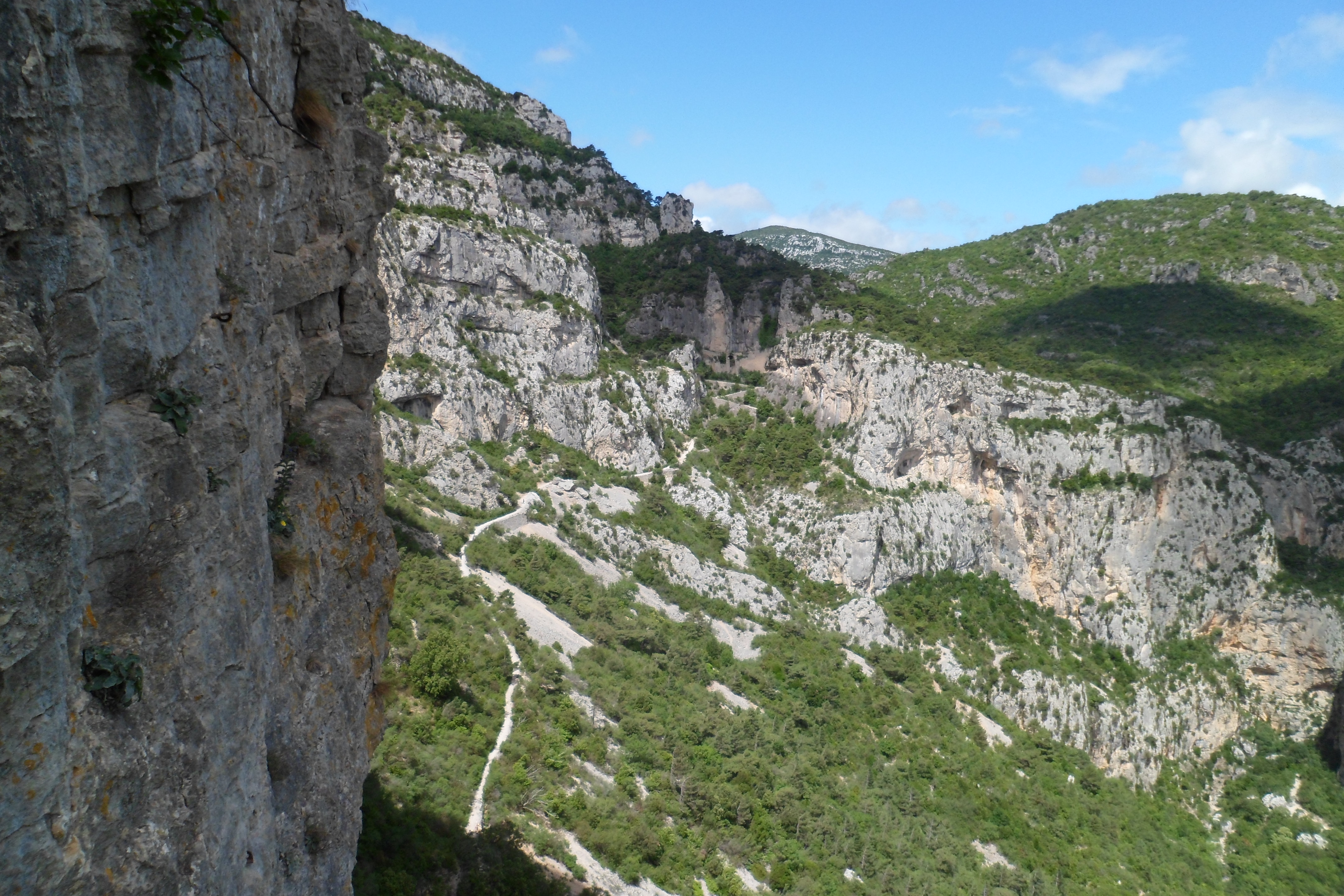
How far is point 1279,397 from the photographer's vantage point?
56219mm

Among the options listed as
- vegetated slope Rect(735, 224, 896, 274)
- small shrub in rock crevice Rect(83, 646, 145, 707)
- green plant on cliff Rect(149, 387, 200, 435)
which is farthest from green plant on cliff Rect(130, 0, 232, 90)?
vegetated slope Rect(735, 224, 896, 274)

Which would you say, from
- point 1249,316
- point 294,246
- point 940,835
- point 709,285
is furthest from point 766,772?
point 1249,316

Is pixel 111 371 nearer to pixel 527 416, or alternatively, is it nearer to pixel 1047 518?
pixel 527 416

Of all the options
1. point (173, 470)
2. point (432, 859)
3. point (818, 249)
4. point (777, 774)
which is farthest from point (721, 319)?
point (818, 249)

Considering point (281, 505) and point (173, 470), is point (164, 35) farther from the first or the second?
point (281, 505)

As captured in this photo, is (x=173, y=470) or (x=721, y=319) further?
(x=721, y=319)

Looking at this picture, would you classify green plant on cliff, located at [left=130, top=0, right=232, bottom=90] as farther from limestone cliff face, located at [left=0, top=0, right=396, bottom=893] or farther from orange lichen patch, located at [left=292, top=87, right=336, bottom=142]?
orange lichen patch, located at [left=292, top=87, right=336, bottom=142]

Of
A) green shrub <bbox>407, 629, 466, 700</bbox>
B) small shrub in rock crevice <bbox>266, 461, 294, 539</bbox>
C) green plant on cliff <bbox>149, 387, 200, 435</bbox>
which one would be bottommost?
green shrub <bbox>407, 629, 466, 700</bbox>

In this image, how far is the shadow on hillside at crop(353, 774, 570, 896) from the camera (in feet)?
47.0

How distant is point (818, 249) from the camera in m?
153

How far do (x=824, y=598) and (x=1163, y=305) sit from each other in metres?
49.1

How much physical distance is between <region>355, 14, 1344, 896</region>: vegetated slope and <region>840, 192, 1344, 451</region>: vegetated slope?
549 cm

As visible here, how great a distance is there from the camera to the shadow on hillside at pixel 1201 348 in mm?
53500

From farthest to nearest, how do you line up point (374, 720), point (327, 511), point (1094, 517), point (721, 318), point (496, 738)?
1. point (721, 318)
2. point (1094, 517)
3. point (496, 738)
4. point (374, 720)
5. point (327, 511)
